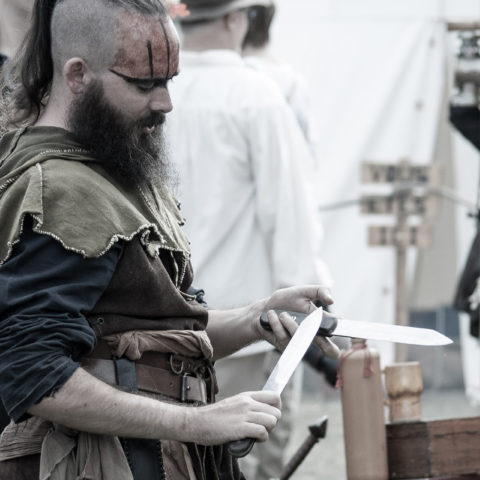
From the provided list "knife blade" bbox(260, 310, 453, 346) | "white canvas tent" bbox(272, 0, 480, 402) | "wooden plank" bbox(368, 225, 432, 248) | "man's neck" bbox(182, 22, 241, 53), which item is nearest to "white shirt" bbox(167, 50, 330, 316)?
"man's neck" bbox(182, 22, 241, 53)

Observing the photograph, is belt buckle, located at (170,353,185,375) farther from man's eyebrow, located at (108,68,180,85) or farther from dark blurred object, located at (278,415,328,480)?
dark blurred object, located at (278,415,328,480)

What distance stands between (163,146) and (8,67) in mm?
395

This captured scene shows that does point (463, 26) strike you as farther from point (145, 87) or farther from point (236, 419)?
point (236, 419)

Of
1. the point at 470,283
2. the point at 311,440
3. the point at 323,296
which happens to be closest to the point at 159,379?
the point at 323,296

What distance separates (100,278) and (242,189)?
84.4 inches

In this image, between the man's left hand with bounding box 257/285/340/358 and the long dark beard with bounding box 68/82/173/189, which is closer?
the long dark beard with bounding box 68/82/173/189

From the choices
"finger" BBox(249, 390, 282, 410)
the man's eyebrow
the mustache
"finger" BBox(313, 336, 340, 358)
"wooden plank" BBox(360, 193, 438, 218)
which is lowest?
"wooden plank" BBox(360, 193, 438, 218)

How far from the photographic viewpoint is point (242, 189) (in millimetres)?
4008

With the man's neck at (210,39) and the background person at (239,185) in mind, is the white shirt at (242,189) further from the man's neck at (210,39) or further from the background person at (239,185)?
the man's neck at (210,39)

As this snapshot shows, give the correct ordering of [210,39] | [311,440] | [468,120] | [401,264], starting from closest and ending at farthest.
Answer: [311,440] < [468,120] < [210,39] < [401,264]

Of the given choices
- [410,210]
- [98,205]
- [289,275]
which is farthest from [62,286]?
[410,210]

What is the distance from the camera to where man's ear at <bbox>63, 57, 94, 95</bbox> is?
2002 mm

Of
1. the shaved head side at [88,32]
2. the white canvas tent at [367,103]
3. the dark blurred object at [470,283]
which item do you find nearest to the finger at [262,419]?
the shaved head side at [88,32]

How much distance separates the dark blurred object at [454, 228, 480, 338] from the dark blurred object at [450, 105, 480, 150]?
0.50m
